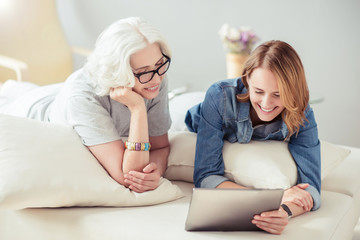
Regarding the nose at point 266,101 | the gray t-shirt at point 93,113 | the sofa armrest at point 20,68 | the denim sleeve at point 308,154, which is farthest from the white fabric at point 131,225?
the sofa armrest at point 20,68

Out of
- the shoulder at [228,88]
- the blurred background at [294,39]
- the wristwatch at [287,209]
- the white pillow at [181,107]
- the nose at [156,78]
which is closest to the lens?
the wristwatch at [287,209]

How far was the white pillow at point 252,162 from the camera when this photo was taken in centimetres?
153

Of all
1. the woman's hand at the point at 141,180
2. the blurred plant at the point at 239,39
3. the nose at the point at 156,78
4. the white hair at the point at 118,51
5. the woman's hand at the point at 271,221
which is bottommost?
the woman's hand at the point at 271,221

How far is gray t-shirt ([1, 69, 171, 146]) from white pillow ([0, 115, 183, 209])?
55mm

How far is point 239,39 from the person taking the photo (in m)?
2.69

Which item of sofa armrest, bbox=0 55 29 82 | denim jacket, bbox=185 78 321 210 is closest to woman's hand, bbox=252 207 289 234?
denim jacket, bbox=185 78 321 210

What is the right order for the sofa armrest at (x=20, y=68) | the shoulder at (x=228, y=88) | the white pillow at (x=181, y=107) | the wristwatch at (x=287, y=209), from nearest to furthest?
1. the wristwatch at (x=287, y=209)
2. the shoulder at (x=228, y=88)
3. the white pillow at (x=181, y=107)
4. the sofa armrest at (x=20, y=68)

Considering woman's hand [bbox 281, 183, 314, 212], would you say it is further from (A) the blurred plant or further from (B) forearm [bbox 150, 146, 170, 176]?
(A) the blurred plant

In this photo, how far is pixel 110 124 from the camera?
1519mm

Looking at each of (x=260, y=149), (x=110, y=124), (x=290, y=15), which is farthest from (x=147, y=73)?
(x=290, y=15)

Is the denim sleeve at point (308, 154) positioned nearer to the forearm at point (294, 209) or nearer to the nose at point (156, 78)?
the forearm at point (294, 209)

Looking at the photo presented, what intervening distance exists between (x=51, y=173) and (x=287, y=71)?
76cm

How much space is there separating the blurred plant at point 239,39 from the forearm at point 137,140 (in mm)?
1315

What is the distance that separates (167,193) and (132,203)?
0.41ft
